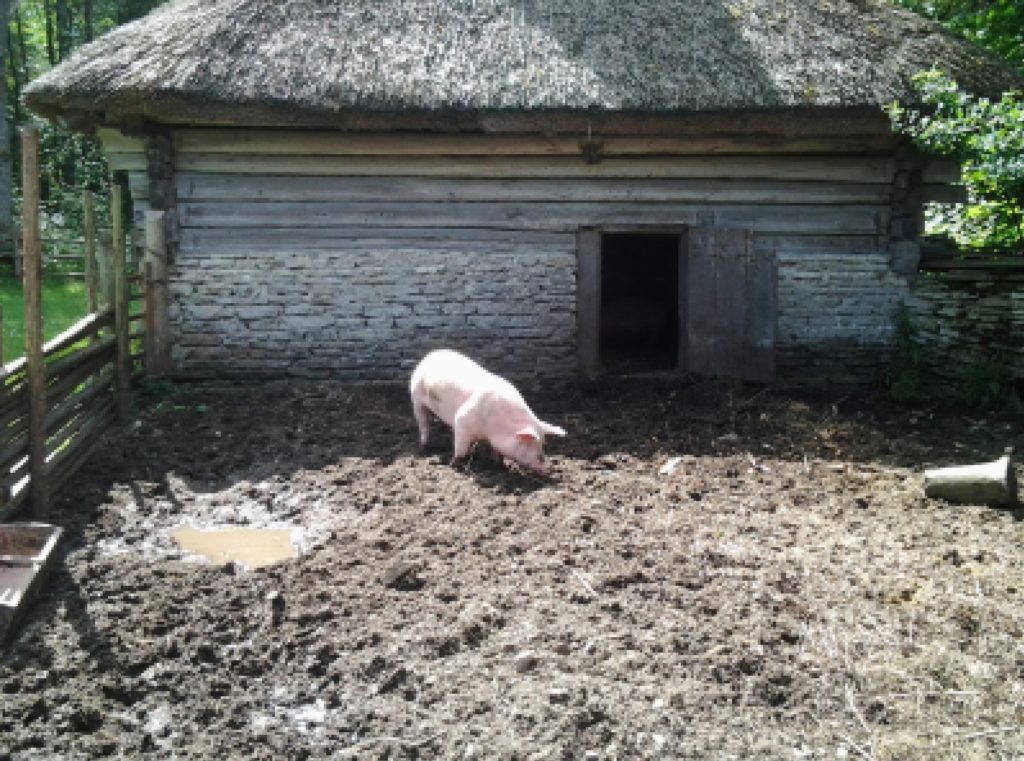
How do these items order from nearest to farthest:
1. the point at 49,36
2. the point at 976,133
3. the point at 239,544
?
the point at 239,544, the point at 976,133, the point at 49,36

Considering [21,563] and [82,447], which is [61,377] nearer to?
[82,447]

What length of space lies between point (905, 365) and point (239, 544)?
5.91 meters

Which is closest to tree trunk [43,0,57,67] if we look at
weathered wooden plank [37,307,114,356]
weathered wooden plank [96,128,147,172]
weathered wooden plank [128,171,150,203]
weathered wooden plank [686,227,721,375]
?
weathered wooden plank [96,128,147,172]

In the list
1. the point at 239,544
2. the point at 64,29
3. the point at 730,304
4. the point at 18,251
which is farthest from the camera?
the point at 64,29

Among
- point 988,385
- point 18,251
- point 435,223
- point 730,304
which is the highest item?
point 435,223

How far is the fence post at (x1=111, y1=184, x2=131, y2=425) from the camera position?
672 cm

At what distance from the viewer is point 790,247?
817 cm

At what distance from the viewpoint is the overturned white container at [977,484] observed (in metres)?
5.02

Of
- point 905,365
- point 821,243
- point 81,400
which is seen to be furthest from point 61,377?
point 905,365

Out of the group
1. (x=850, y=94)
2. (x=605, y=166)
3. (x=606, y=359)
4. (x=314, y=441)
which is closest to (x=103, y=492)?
(x=314, y=441)

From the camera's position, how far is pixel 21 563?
413 centimetres

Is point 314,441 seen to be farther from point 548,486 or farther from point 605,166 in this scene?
point 605,166

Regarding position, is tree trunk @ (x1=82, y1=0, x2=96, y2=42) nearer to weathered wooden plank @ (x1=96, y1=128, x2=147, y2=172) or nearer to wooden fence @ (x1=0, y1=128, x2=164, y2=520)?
weathered wooden plank @ (x1=96, y1=128, x2=147, y2=172)

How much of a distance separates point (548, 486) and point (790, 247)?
4.09 m
